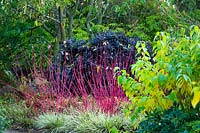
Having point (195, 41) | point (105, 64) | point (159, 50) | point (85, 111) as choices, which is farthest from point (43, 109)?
point (195, 41)

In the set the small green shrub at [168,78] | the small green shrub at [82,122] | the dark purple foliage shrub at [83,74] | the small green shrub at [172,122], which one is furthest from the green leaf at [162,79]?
the dark purple foliage shrub at [83,74]

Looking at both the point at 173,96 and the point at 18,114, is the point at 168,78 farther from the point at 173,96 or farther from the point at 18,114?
the point at 18,114

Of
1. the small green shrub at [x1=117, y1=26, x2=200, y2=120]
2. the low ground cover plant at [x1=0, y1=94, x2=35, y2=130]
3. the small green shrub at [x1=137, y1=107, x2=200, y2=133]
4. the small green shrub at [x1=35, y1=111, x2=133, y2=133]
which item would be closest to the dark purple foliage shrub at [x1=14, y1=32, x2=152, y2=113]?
the low ground cover plant at [x1=0, y1=94, x2=35, y2=130]

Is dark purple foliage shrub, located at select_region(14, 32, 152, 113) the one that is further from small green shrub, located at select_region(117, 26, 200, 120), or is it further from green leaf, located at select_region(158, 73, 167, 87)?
green leaf, located at select_region(158, 73, 167, 87)

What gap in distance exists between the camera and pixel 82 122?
5711 millimetres

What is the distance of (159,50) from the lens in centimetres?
405

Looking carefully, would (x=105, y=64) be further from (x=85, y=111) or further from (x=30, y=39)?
(x=30, y=39)

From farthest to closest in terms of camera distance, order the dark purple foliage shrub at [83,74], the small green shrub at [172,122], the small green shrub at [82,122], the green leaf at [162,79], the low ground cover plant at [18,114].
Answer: the dark purple foliage shrub at [83,74]
the low ground cover plant at [18,114]
the small green shrub at [82,122]
the green leaf at [162,79]
the small green shrub at [172,122]

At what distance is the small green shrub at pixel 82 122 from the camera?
5.51 m

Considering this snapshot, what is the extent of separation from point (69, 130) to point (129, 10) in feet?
19.8

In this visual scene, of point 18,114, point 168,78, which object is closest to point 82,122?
point 18,114

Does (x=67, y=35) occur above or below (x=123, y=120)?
above

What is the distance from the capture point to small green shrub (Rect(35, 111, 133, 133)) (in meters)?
5.51

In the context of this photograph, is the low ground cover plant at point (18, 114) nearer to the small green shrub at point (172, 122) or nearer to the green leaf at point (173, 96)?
the small green shrub at point (172, 122)
